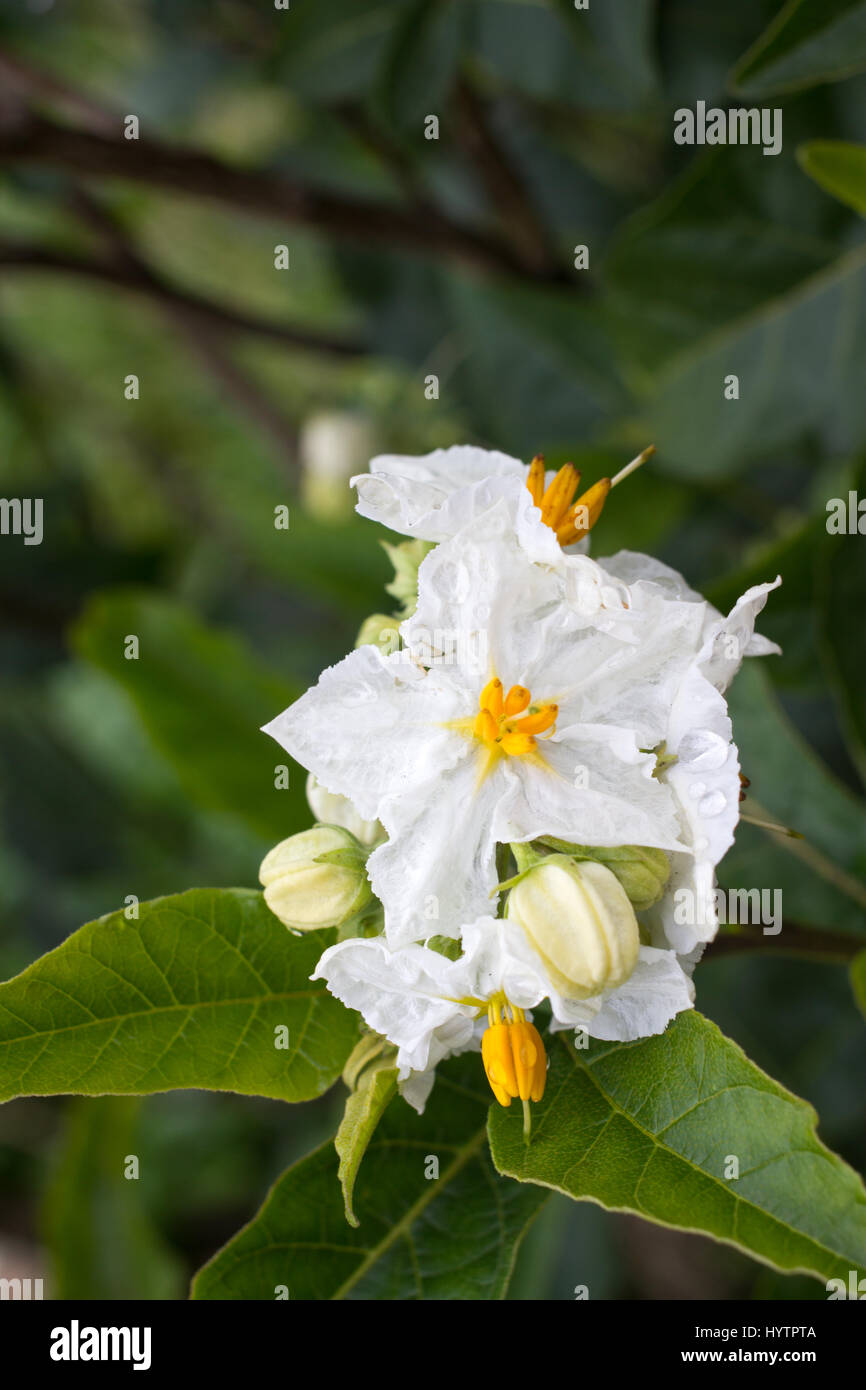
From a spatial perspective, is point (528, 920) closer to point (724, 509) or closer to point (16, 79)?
point (724, 509)

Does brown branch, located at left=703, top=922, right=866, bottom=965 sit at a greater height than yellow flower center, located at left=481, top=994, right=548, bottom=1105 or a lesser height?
greater

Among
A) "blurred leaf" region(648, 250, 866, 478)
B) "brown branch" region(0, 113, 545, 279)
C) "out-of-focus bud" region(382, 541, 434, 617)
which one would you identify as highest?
"brown branch" region(0, 113, 545, 279)

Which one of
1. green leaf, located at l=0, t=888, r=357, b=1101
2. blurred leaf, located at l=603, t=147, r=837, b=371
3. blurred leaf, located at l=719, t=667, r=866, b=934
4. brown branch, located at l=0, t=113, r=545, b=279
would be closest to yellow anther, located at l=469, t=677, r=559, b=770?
green leaf, located at l=0, t=888, r=357, b=1101

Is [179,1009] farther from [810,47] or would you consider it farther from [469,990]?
[810,47]

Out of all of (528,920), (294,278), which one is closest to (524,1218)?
(528,920)

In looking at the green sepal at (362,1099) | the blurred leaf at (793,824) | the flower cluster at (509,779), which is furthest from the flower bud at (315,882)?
the blurred leaf at (793,824)

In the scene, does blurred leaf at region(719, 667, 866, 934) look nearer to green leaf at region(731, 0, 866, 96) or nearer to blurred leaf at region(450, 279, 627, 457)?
green leaf at region(731, 0, 866, 96)
